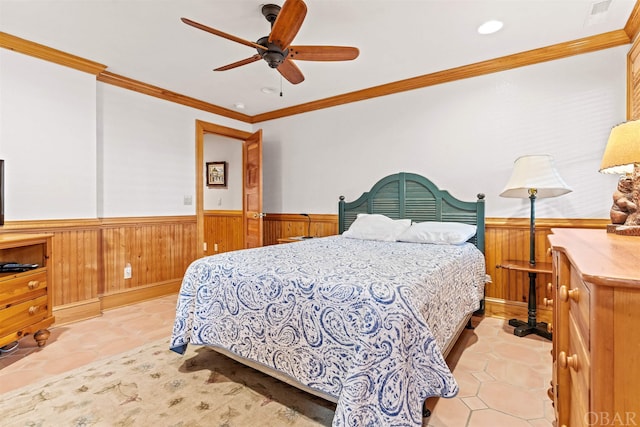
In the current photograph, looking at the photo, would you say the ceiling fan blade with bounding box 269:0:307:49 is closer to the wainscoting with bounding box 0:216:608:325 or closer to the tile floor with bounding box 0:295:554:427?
the tile floor with bounding box 0:295:554:427

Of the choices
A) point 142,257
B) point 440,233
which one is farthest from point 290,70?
point 142,257

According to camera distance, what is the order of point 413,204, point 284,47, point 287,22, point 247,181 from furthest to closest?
point 247,181 < point 413,204 < point 284,47 < point 287,22

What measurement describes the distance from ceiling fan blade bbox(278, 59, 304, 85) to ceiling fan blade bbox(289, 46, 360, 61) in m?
0.12

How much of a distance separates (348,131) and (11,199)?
11.3 feet

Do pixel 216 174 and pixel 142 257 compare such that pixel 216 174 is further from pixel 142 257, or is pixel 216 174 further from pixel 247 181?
pixel 142 257

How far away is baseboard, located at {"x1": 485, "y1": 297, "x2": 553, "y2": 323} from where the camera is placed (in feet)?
9.43

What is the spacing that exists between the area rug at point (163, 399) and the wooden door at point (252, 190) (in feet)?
8.20

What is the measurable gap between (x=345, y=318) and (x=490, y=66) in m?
2.96

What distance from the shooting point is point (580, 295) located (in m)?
0.90

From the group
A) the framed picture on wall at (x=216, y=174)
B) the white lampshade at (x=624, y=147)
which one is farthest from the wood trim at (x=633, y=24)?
the framed picture on wall at (x=216, y=174)

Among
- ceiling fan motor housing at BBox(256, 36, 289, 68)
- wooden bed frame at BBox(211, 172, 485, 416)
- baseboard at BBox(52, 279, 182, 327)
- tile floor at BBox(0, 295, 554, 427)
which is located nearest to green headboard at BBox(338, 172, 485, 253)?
wooden bed frame at BBox(211, 172, 485, 416)

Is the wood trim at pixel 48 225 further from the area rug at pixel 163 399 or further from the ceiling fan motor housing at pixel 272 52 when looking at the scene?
the ceiling fan motor housing at pixel 272 52

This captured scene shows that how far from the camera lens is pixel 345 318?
139 cm

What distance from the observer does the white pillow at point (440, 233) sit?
2770mm
